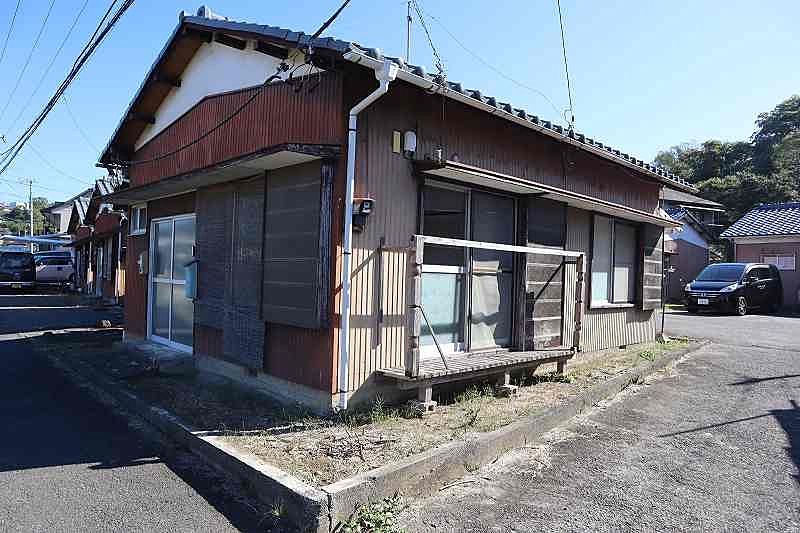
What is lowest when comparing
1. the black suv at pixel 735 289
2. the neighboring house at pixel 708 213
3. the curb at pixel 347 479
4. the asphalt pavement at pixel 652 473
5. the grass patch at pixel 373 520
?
the asphalt pavement at pixel 652 473

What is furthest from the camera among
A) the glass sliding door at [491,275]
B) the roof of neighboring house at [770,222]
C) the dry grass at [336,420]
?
the roof of neighboring house at [770,222]

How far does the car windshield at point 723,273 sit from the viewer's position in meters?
19.2

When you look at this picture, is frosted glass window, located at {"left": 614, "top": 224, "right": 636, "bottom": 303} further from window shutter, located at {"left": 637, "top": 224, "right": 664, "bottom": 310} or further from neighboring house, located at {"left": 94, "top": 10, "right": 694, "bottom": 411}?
neighboring house, located at {"left": 94, "top": 10, "right": 694, "bottom": 411}

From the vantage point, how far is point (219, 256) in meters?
7.32

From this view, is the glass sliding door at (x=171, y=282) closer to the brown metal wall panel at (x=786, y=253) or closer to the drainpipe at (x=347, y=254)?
the drainpipe at (x=347, y=254)

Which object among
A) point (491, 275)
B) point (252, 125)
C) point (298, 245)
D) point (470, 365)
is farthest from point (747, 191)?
point (298, 245)

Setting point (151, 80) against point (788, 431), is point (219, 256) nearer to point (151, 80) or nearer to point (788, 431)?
point (151, 80)

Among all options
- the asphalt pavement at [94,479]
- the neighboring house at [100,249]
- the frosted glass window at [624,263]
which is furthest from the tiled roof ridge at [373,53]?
the neighboring house at [100,249]

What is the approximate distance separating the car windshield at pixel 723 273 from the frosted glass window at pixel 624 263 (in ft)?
36.2

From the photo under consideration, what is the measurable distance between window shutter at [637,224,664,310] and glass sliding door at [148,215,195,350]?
8087 mm

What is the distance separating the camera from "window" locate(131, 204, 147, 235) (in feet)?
34.3

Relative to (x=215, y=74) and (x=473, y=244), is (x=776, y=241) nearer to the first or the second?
(x=473, y=244)

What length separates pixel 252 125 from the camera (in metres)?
6.84

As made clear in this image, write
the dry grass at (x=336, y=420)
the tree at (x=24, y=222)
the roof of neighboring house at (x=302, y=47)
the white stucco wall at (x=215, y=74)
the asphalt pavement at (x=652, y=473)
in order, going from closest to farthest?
the asphalt pavement at (x=652, y=473) < the dry grass at (x=336, y=420) < the roof of neighboring house at (x=302, y=47) < the white stucco wall at (x=215, y=74) < the tree at (x=24, y=222)
